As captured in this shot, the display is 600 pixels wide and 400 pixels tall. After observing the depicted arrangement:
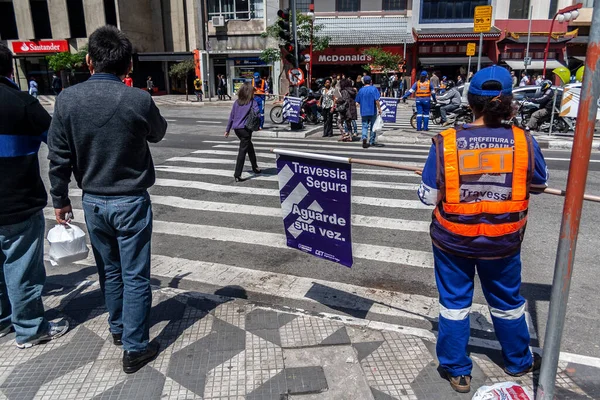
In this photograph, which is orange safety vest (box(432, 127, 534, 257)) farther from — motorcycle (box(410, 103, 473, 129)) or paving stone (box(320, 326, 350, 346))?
motorcycle (box(410, 103, 473, 129))

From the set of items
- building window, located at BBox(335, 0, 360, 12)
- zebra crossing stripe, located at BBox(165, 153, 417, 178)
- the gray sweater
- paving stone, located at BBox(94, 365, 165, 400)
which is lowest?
zebra crossing stripe, located at BBox(165, 153, 417, 178)

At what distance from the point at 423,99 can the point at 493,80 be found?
13.2 m

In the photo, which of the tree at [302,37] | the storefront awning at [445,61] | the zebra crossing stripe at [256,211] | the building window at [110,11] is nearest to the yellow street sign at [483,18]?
the zebra crossing stripe at [256,211]

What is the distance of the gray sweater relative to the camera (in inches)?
Answer: 113

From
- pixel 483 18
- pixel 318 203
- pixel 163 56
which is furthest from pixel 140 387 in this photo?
pixel 163 56

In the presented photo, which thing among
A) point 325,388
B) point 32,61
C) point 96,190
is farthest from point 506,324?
point 32,61

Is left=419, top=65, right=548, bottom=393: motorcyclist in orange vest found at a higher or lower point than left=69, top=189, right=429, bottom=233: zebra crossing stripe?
higher

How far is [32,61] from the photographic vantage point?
142ft

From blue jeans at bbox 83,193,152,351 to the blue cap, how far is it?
212 cm

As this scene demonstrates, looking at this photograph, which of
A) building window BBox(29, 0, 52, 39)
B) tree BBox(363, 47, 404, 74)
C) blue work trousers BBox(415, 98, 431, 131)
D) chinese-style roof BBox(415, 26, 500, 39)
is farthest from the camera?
building window BBox(29, 0, 52, 39)

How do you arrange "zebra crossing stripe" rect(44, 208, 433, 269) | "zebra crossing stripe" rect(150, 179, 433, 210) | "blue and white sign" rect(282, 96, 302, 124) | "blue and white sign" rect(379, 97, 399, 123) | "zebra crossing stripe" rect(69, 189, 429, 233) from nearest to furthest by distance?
"zebra crossing stripe" rect(44, 208, 433, 269) < "zebra crossing stripe" rect(69, 189, 429, 233) < "zebra crossing stripe" rect(150, 179, 433, 210) < "blue and white sign" rect(282, 96, 302, 124) < "blue and white sign" rect(379, 97, 399, 123)

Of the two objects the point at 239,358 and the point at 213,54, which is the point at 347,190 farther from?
the point at 213,54

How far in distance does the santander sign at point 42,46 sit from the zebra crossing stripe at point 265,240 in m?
40.1

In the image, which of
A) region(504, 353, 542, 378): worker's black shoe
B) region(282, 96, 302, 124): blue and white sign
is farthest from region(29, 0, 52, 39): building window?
region(504, 353, 542, 378): worker's black shoe
